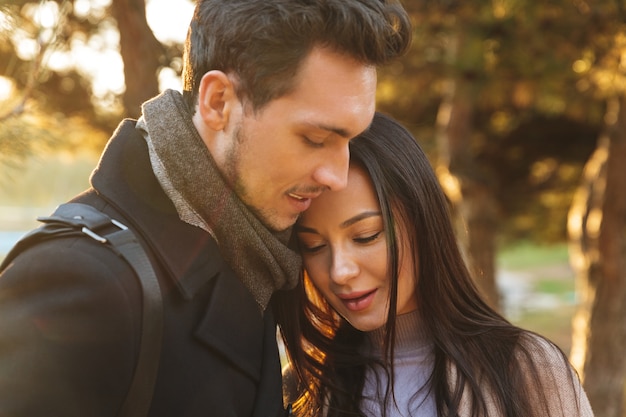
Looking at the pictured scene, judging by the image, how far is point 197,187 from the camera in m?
1.91

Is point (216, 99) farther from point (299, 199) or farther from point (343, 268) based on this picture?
point (343, 268)

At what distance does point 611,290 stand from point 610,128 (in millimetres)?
1220

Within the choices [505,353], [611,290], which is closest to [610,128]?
[611,290]

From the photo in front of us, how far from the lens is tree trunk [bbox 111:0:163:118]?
320 cm

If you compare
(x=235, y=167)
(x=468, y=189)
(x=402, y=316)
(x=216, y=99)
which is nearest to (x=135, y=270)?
(x=235, y=167)

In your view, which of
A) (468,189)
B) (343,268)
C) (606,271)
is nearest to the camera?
(343,268)

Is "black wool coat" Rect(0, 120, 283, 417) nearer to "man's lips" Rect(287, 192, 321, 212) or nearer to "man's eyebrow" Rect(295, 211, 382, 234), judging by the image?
"man's lips" Rect(287, 192, 321, 212)

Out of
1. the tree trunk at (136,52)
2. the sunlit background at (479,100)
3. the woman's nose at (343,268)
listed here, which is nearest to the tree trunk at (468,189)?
the sunlit background at (479,100)

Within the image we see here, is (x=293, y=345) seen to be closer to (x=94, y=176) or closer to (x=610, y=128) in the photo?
(x=94, y=176)

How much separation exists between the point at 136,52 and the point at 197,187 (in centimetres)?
150

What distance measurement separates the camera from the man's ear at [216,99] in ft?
6.38

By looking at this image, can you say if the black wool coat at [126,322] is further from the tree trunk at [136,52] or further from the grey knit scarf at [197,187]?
the tree trunk at [136,52]

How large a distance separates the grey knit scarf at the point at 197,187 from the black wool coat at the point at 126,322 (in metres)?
0.04

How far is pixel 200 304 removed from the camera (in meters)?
1.93
